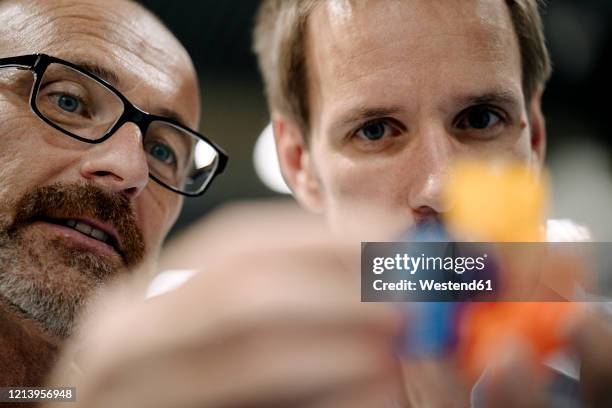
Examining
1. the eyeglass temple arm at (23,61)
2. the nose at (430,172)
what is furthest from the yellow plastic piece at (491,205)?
the eyeglass temple arm at (23,61)

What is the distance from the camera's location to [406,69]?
52 cm

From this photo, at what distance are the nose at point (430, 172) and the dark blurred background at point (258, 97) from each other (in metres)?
0.18

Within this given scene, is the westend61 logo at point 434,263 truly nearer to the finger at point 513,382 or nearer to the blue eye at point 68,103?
the finger at point 513,382

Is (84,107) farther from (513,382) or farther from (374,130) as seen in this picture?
(513,382)

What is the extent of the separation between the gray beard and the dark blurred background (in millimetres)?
185

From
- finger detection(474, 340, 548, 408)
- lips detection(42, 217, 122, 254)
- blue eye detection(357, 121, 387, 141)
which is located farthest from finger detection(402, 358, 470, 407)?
lips detection(42, 217, 122, 254)

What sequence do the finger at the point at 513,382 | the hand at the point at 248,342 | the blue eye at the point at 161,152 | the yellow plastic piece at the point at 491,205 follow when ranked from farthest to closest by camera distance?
the blue eye at the point at 161,152 < the yellow plastic piece at the point at 491,205 < the finger at the point at 513,382 < the hand at the point at 248,342

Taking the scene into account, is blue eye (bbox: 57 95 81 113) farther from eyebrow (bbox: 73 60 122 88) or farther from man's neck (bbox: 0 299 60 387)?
man's neck (bbox: 0 299 60 387)

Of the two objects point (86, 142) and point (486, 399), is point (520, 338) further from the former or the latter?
point (86, 142)

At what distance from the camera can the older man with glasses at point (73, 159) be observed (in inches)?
21.9

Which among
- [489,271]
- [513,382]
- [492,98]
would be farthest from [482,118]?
[513,382]

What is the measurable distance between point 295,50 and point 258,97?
0.15m

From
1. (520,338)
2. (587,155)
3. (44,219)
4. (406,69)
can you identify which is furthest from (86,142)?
(587,155)

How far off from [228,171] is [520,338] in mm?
486
